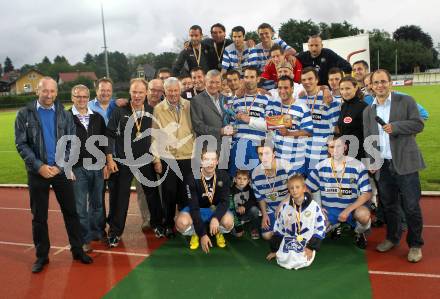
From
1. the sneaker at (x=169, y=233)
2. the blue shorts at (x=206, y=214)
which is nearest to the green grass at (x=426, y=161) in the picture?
the blue shorts at (x=206, y=214)

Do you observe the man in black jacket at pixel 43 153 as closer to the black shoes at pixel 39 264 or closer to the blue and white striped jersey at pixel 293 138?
the black shoes at pixel 39 264

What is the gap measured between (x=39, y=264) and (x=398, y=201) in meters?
4.23

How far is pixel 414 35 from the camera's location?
320 feet

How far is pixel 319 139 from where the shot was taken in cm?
529

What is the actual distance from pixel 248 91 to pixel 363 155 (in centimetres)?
169

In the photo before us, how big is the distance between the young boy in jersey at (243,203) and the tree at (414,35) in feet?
343

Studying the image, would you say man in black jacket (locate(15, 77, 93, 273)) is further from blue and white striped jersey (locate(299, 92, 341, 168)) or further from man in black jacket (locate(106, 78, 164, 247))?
blue and white striped jersey (locate(299, 92, 341, 168))

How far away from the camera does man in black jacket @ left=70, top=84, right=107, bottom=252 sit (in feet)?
16.5

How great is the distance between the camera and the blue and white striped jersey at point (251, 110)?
17.8 ft

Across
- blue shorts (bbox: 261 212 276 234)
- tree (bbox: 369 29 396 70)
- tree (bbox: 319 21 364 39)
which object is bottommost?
blue shorts (bbox: 261 212 276 234)

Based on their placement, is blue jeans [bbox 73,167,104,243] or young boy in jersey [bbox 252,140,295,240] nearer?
blue jeans [bbox 73,167,104,243]

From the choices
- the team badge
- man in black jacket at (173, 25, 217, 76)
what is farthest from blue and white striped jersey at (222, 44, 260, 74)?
the team badge

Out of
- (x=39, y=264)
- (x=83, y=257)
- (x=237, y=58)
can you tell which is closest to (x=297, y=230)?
(x=83, y=257)

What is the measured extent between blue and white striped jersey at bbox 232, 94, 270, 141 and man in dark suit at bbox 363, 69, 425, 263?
131 cm
